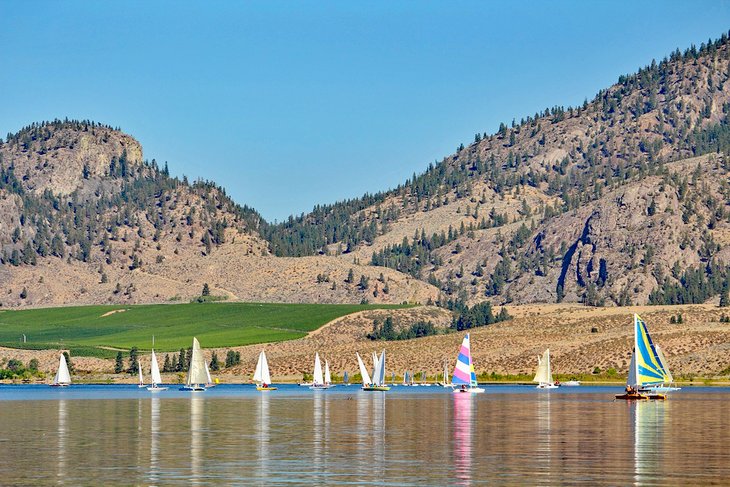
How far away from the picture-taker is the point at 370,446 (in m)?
60.9

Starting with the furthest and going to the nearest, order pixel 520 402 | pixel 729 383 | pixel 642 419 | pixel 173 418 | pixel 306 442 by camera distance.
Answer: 1. pixel 729 383
2. pixel 520 402
3. pixel 173 418
4. pixel 642 419
5. pixel 306 442

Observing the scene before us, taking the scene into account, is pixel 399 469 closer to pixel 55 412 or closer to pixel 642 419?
pixel 642 419

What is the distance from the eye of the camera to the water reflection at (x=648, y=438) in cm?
4862

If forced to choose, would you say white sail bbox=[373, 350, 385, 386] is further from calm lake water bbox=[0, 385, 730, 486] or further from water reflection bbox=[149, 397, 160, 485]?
water reflection bbox=[149, 397, 160, 485]

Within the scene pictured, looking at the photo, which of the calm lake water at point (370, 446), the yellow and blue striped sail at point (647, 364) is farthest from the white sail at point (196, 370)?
the yellow and blue striped sail at point (647, 364)

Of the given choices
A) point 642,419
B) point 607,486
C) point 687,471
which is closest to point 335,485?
point 607,486

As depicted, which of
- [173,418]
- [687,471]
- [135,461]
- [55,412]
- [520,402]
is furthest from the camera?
[520,402]

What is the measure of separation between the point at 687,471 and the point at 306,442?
831 inches

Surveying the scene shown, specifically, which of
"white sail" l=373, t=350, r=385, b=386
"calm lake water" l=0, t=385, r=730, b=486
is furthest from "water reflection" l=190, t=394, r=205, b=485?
"white sail" l=373, t=350, r=385, b=386

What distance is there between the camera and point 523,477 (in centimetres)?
4700

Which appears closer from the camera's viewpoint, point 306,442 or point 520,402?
point 306,442

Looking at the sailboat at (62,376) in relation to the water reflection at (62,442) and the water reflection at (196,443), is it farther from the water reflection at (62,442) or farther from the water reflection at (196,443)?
the water reflection at (196,443)

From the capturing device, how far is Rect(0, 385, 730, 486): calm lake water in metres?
47.7

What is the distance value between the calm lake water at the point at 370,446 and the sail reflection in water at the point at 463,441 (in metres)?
0.08
